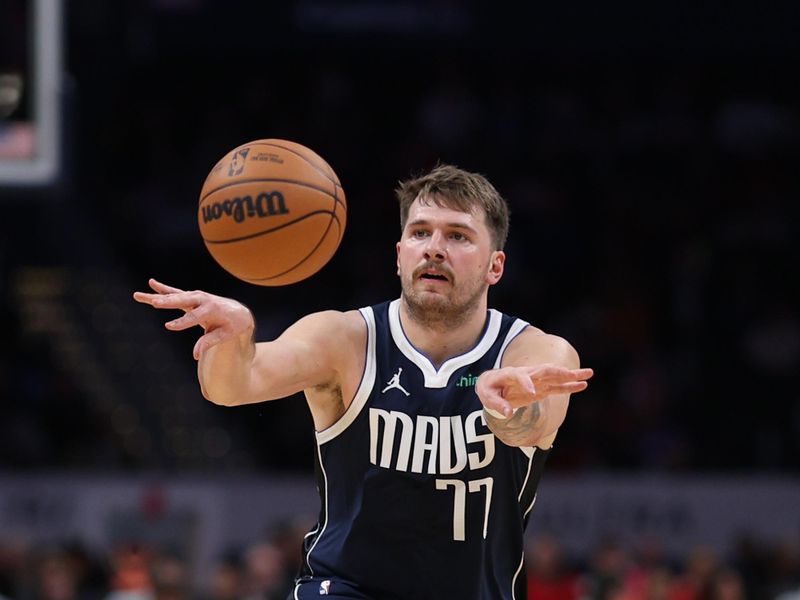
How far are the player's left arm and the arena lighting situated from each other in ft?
18.2

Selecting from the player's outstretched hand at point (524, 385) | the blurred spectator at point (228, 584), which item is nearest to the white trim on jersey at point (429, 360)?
the player's outstretched hand at point (524, 385)

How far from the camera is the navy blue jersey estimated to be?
223 inches

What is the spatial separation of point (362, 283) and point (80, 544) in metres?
5.52

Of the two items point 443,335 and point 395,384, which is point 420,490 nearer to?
point 395,384

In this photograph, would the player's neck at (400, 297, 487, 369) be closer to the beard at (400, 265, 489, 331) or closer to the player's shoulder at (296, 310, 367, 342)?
the beard at (400, 265, 489, 331)

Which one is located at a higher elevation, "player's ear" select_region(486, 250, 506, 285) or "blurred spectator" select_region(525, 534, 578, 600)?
"player's ear" select_region(486, 250, 506, 285)

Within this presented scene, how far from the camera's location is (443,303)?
595 centimetres

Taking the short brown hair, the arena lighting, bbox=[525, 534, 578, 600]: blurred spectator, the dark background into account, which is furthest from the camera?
the dark background

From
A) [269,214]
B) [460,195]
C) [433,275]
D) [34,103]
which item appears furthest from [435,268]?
[34,103]

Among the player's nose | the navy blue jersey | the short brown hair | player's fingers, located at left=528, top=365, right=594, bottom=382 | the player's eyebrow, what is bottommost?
the navy blue jersey

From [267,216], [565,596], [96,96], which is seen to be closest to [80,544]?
[565,596]

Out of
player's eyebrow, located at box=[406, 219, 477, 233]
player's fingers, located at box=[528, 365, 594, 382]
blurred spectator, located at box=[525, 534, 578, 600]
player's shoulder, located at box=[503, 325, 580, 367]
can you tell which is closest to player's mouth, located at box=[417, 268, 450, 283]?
player's eyebrow, located at box=[406, 219, 477, 233]

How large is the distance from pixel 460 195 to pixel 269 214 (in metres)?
0.77

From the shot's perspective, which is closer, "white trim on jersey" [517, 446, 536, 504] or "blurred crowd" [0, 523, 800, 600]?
"white trim on jersey" [517, 446, 536, 504]
